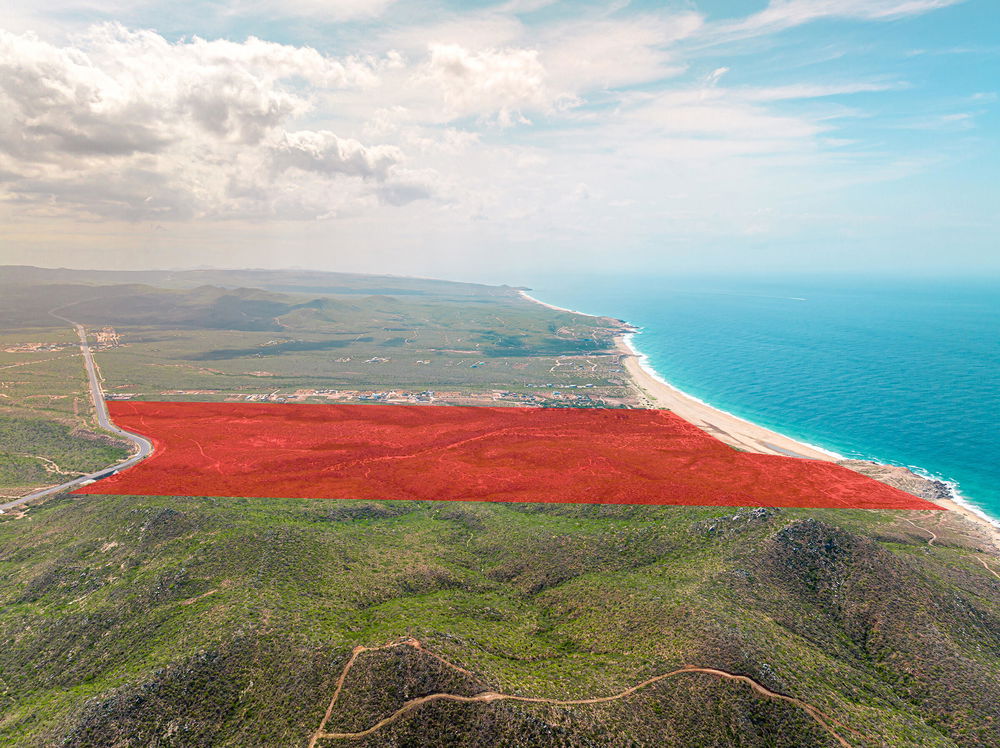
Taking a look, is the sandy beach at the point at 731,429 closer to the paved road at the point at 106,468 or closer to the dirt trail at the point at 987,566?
the dirt trail at the point at 987,566

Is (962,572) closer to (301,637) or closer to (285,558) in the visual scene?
(301,637)

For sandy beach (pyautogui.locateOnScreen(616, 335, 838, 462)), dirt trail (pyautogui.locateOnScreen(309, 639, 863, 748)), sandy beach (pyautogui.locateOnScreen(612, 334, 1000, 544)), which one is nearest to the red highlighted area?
sandy beach (pyautogui.locateOnScreen(612, 334, 1000, 544))

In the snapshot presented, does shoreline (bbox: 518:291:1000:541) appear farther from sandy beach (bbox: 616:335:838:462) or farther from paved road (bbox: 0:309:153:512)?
paved road (bbox: 0:309:153:512)

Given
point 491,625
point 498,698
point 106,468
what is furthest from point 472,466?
point 106,468

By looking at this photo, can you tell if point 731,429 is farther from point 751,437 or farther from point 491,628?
point 491,628

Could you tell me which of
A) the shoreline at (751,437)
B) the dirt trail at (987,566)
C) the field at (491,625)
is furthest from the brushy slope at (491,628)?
the shoreline at (751,437)
